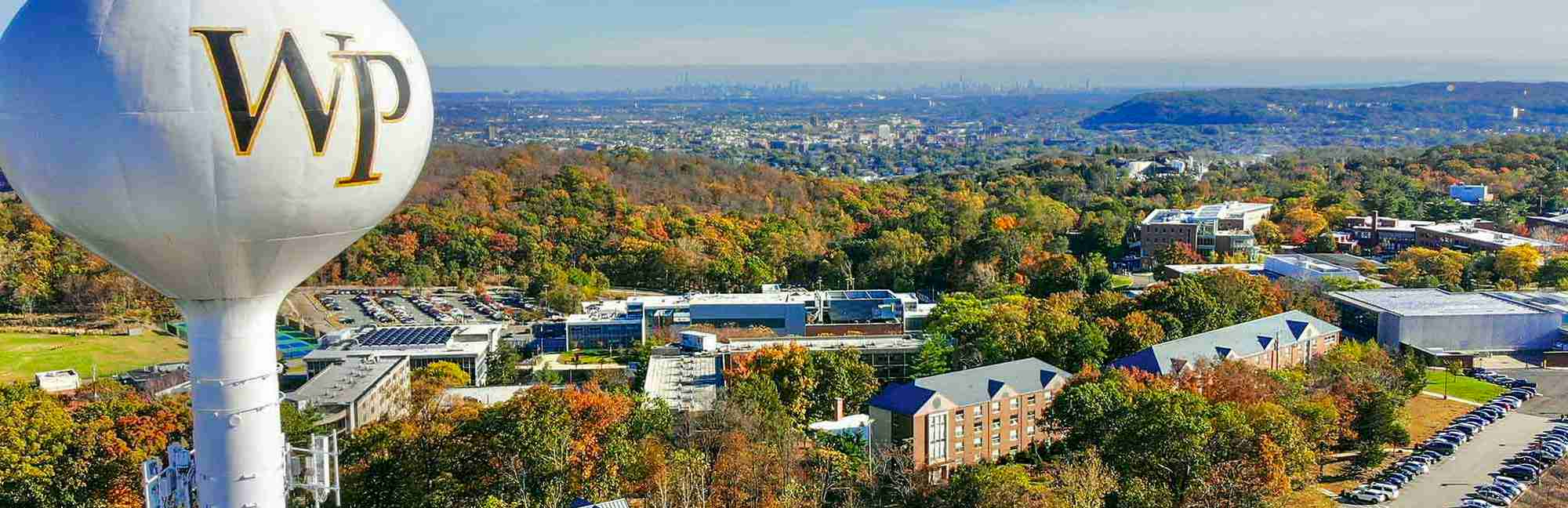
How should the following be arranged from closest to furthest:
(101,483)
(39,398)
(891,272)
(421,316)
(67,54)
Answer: (67,54) < (101,483) < (39,398) < (421,316) < (891,272)

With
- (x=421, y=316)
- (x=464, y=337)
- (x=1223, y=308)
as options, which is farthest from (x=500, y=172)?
(x=1223, y=308)

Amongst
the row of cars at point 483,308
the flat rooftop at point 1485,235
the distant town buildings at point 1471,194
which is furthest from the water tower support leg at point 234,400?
the distant town buildings at point 1471,194

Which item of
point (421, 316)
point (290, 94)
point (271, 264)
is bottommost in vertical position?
point (421, 316)

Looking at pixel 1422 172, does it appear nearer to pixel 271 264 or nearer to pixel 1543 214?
pixel 1543 214

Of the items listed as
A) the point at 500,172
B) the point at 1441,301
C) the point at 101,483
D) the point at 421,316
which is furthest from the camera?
the point at 500,172

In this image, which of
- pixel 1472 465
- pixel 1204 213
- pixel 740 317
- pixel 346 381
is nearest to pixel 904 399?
pixel 1472 465

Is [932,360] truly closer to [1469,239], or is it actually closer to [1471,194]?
[1469,239]
